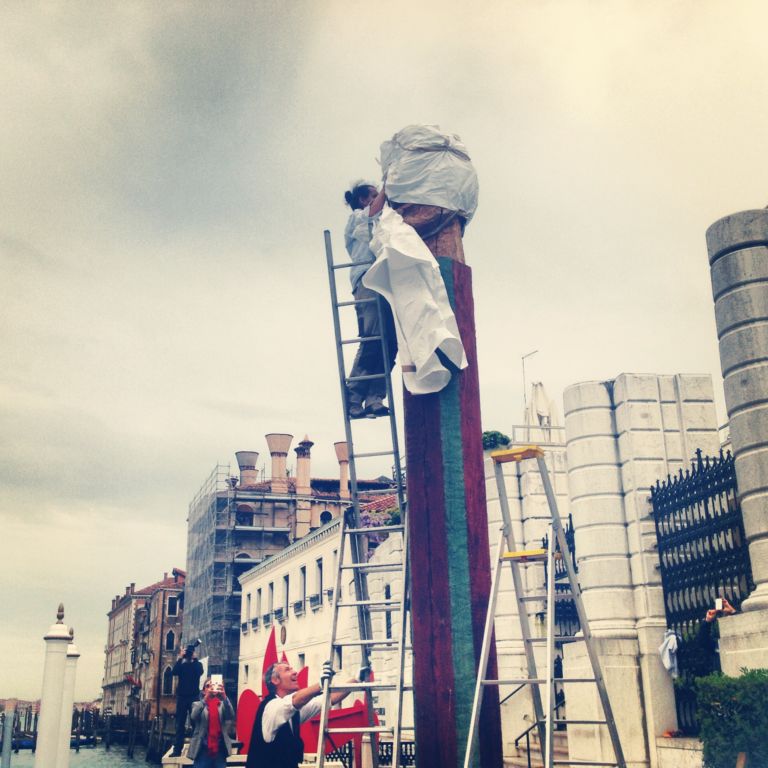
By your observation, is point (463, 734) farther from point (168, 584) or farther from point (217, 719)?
point (168, 584)

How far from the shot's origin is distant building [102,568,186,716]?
6644 cm

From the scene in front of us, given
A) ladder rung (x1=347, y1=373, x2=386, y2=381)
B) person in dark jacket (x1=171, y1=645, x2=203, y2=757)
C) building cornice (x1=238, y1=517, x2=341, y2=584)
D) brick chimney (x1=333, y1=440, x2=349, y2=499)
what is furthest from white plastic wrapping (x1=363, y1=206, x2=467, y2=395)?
brick chimney (x1=333, y1=440, x2=349, y2=499)

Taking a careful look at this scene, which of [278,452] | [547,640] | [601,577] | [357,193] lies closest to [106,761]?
[278,452]

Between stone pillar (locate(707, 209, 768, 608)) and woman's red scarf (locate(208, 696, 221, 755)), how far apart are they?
5.37 meters

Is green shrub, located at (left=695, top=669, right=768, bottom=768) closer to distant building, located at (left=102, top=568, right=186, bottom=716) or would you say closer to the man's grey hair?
the man's grey hair

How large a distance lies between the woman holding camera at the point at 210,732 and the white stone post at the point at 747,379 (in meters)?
5.23

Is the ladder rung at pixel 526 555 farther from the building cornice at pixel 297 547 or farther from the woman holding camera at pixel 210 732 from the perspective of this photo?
the building cornice at pixel 297 547

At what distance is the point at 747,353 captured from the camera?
9734 mm

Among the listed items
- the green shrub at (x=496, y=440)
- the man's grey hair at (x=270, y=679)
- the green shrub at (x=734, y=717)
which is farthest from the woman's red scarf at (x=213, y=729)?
the green shrub at (x=496, y=440)

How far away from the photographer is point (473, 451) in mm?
6559

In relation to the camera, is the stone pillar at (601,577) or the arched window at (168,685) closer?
the stone pillar at (601,577)

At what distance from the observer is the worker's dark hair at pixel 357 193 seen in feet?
26.7

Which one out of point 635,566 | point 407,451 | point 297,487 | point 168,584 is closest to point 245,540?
point 297,487

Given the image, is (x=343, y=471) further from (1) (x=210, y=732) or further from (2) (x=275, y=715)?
(2) (x=275, y=715)
